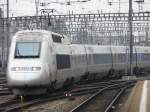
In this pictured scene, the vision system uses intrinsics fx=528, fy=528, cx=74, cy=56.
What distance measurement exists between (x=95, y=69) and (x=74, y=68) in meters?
9.93

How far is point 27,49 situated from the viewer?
2358 cm

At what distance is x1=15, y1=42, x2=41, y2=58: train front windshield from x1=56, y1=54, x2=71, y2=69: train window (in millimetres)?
2145

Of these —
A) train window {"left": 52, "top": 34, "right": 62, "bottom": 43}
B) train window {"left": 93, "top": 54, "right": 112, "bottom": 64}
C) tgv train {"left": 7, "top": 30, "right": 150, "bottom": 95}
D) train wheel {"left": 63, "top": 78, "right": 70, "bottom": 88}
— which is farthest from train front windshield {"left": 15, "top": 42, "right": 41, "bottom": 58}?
train window {"left": 93, "top": 54, "right": 112, "bottom": 64}

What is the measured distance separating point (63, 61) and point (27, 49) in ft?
13.6

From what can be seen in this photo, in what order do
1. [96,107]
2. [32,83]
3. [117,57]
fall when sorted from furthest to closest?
1. [117,57]
2. [32,83]
3. [96,107]

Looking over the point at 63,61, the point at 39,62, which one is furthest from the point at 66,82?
the point at 39,62

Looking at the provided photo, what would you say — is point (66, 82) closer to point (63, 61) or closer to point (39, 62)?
point (63, 61)

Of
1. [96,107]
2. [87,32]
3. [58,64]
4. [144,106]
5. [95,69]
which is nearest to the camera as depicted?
[144,106]

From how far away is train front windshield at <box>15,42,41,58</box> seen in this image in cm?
2339

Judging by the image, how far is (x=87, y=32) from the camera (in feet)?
308

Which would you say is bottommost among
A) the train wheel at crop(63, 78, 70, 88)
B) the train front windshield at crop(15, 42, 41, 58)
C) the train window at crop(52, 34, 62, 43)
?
the train wheel at crop(63, 78, 70, 88)

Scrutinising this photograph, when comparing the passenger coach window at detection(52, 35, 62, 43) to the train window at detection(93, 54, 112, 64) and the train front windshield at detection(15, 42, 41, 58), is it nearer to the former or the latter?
the train front windshield at detection(15, 42, 41, 58)

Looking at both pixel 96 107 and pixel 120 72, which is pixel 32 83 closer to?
pixel 96 107

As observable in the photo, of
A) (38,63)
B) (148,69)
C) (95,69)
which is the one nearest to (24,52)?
(38,63)
